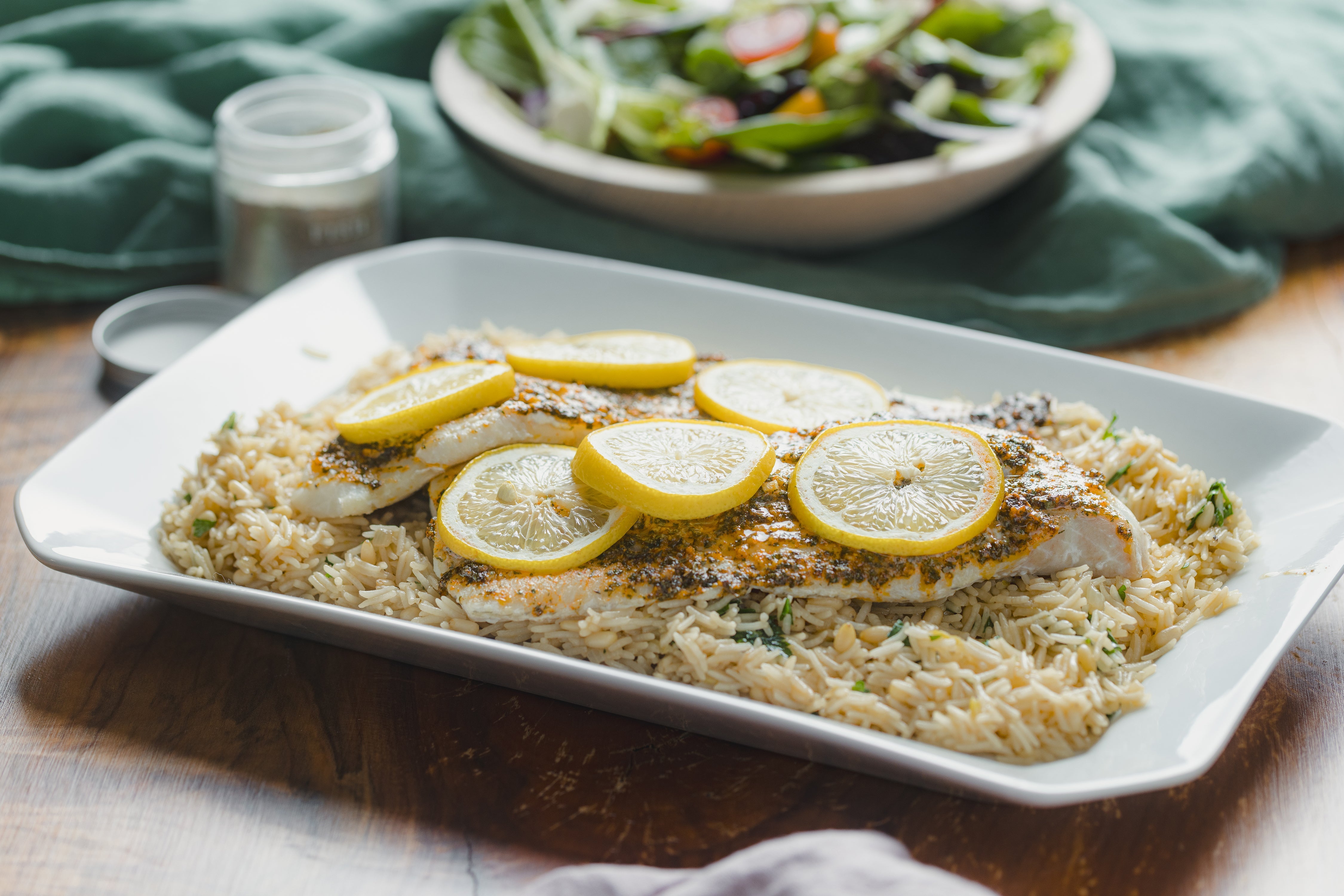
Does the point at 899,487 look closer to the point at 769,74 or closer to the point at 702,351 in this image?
the point at 702,351

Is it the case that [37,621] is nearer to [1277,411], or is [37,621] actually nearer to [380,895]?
[380,895]

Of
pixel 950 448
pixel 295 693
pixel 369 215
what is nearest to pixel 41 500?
pixel 295 693

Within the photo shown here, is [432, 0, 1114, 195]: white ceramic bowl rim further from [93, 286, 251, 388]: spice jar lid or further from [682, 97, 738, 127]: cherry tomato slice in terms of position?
[93, 286, 251, 388]: spice jar lid

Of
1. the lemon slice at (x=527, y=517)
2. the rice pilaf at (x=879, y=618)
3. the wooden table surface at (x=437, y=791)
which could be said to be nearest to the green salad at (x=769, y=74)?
the rice pilaf at (x=879, y=618)

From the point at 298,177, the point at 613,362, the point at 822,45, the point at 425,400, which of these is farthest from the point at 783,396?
the point at 822,45

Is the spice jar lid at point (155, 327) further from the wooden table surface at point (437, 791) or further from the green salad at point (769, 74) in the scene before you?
the green salad at point (769, 74)

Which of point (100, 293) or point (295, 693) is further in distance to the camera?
point (100, 293)
